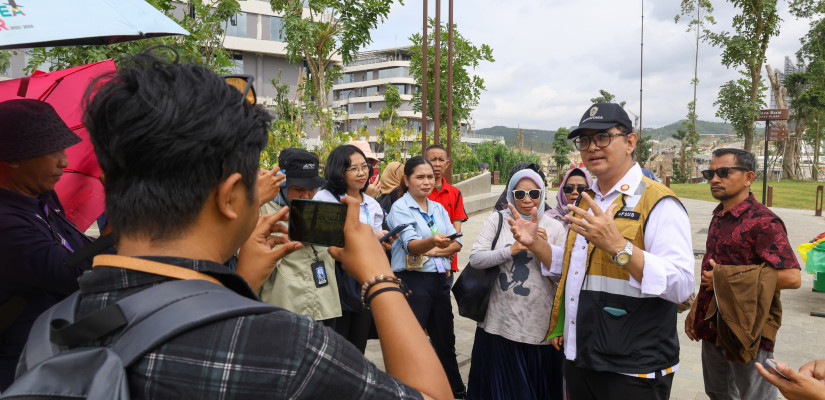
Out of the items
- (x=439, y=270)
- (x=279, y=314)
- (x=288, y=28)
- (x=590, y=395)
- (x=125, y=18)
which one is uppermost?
(x=288, y=28)

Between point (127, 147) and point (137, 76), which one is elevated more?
point (137, 76)

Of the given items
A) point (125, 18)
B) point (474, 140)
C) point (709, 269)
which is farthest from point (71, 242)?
point (474, 140)

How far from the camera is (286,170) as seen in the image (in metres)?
3.65

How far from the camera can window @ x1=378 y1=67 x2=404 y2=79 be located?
254 feet

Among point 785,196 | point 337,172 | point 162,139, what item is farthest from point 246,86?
point 785,196

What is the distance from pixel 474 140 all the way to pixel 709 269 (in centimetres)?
7481

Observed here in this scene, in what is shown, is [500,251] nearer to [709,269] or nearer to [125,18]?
[709,269]

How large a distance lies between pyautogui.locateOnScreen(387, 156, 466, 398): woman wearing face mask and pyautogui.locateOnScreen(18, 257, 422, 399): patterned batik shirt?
315 centimetres

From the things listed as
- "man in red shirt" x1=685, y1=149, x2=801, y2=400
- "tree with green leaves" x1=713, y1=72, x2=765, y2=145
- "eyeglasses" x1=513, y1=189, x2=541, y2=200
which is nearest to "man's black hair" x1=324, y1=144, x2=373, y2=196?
"eyeglasses" x1=513, y1=189, x2=541, y2=200

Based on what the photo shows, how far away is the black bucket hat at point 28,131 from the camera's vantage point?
2113mm

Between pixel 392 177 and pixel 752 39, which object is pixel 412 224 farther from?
pixel 752 39

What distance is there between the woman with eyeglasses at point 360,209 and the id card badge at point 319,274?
294 mm

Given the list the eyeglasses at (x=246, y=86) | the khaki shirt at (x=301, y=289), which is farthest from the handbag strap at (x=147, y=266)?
the khaki shirt at (x=301, y=289)

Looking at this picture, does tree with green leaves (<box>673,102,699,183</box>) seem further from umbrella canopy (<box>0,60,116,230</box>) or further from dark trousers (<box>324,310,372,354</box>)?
umbrella canopy (<box>0,60,116,230</box>)
